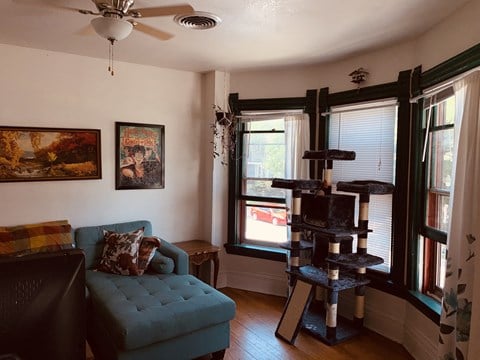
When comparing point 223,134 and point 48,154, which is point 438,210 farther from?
point 48,154

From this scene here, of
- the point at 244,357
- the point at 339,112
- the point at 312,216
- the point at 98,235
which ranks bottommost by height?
the point at 244,357

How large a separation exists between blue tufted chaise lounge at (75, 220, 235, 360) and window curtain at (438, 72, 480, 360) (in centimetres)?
142

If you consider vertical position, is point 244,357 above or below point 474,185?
below

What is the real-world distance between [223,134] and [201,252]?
4.33 feet

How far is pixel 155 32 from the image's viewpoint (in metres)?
2.33

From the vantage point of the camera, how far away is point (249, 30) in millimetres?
2695

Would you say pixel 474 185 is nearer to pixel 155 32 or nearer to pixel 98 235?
pixel 155 32

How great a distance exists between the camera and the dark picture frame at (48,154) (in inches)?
123

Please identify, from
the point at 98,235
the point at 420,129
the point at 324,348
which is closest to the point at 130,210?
the point at 98,235

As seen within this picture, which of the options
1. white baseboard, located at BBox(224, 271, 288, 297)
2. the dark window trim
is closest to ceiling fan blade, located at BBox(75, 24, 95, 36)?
the dark window trim

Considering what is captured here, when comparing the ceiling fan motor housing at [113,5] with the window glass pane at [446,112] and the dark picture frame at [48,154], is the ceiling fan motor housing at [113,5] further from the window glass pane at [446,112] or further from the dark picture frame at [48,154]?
the window glass pane at [446,112]

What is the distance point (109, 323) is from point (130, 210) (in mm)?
1539

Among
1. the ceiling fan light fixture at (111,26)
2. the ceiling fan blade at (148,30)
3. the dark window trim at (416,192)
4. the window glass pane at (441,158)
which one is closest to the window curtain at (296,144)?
the dark window trim at (416,192)

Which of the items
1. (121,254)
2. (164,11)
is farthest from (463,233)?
(121,254)
